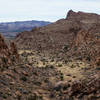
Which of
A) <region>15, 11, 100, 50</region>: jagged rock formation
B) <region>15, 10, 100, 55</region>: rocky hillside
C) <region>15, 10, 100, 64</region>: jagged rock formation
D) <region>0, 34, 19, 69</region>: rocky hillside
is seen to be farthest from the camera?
<region>15, 11, 100, 50</region>: jagged rock formation

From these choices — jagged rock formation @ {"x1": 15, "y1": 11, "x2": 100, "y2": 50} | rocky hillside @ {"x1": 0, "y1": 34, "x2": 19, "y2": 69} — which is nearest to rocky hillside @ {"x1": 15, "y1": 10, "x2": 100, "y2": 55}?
jagged rock formation @ {"x1": 15, "y1": 11, "x2": 100, "y2": 50}

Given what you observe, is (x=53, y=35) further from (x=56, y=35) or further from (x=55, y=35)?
(x=56, y=35)

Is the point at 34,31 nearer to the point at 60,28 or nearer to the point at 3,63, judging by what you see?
the point at 60,28

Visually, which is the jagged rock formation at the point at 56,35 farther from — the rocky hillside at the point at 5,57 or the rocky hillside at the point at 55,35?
the rocky hillside at the point at 5,57

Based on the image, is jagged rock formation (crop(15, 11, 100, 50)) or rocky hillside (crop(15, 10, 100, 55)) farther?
jagged rock formation (crop(15, 11, 100, 50))

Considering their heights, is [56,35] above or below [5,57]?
below

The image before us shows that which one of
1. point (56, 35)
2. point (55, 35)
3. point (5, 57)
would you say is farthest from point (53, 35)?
point (5, 57)

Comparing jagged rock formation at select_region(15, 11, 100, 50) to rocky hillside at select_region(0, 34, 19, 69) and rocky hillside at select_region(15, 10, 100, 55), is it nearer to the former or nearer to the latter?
rocky hillside at select_region(15, 10, 100, 55)

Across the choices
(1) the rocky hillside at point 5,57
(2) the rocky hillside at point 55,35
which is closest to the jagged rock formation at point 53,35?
(2) the rocky hillside at point 55,35

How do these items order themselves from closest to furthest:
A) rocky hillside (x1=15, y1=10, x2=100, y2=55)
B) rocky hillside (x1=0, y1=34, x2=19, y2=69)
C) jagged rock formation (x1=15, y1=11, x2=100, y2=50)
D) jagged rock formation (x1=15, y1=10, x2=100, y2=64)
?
rocky hillside (x1=0, y1=34, x2=19, y2=69) → jagged rock formation (x1=15, y1=10, x2=100, y2=64) → rocky hillside (x1=15, y1=10, x2=100, y2=55) → jagged rock formation (x1=15, y1=11, x2=100, y2=50)

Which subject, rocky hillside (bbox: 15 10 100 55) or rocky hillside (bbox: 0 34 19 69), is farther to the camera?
rocky hillside (bbox: 15 10 100 55)

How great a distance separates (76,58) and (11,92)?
26901 mm

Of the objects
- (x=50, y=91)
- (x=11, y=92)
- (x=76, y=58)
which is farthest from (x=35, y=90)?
(x=76, y=58)

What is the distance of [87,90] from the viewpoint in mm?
17750
